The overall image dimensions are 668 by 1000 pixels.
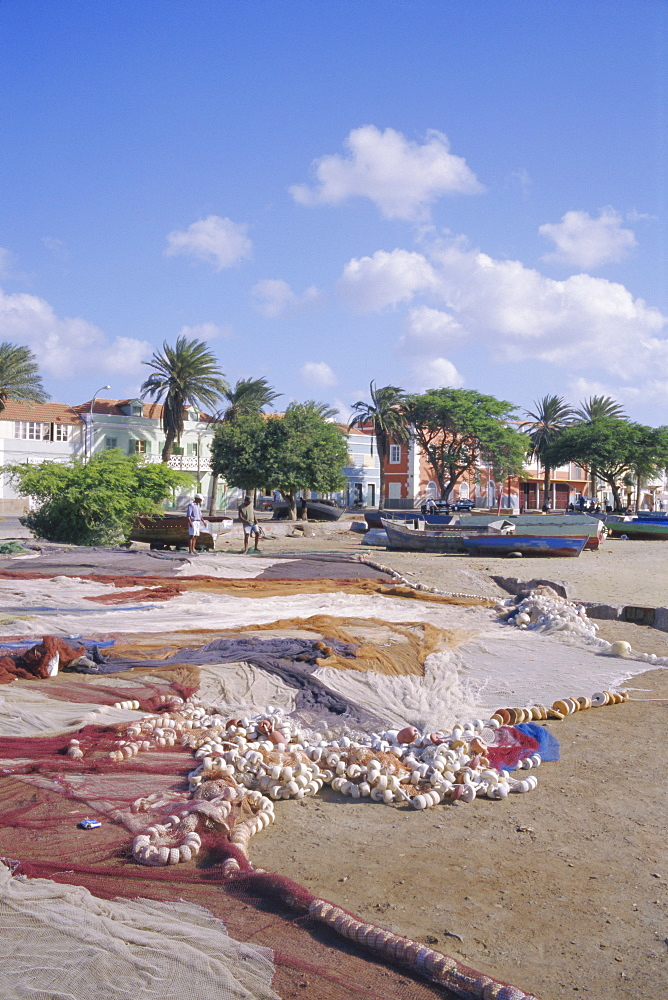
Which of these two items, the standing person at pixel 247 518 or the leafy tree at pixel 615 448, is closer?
the standing person at pixel 247 518

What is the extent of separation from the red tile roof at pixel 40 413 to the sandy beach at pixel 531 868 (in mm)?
53983

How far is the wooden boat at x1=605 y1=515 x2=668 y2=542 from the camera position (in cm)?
3438

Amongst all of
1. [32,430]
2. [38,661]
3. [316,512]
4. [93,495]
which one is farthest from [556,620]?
[32,430]

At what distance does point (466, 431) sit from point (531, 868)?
174 feet

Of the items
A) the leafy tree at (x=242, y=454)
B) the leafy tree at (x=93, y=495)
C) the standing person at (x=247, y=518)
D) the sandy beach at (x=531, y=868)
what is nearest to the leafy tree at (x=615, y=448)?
the leafy tree at (x=242, y=454)

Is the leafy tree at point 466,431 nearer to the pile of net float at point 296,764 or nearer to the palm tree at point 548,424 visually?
the palm tree at point 548,424

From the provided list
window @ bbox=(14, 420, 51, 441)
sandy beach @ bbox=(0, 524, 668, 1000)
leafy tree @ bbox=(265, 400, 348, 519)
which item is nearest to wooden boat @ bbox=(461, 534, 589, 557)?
sandy beach @ bbox=(0, 524, 668, 1000)

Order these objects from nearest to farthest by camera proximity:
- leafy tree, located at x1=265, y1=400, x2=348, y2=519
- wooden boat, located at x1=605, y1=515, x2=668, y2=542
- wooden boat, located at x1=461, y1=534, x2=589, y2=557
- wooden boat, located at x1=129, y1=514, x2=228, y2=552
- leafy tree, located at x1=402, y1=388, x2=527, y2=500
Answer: wooden boat, located at x1=129, y1=514, x2=228, y2=552, wooden boat, located at x1=461, y1=534, x2=589, y2=557, wooden boat, located at x1=605, y1=515, x2=668, y2=542, leafy tree, located at x1=265, y1=400, x2=348, y2=519, leafy tree, located at x1=402, y1=388, x2=527, y2=500

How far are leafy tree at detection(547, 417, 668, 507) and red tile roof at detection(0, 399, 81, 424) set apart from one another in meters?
37.4

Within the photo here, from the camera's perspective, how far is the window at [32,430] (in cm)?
5591

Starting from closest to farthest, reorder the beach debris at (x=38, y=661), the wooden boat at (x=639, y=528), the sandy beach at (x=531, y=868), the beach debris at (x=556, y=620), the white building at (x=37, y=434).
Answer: the sandy beach at (x=531, y=868) < the beach debris at (x=38, y=661) < the beach debris at (x=556, y=620) < the wooden boat at (x=639, y=528) < the white building at (x=37, y=434)

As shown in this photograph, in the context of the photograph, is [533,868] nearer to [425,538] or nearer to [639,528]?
[425,538]

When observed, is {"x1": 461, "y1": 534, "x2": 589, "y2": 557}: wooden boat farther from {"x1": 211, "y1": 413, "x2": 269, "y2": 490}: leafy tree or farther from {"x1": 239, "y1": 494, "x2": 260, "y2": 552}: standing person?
{"x1": 211, "y1": 413, "x2": 269, "y2": 490}: leafy tree

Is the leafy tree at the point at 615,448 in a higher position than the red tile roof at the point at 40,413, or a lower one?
lower
